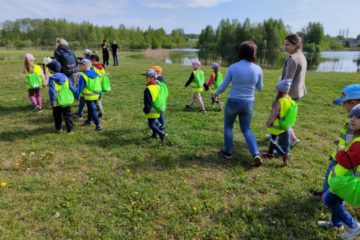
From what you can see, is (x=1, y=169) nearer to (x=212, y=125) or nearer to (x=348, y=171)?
(x=212, y=125)

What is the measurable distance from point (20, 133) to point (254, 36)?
8141cm

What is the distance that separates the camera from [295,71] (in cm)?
523

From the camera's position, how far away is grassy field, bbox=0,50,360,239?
11.6ft

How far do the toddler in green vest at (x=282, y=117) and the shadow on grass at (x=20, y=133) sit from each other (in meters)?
5.54

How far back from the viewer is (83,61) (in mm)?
6859

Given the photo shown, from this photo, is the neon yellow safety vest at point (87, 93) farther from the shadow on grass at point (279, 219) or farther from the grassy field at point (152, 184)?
the shadow on grass at point (279, 219)

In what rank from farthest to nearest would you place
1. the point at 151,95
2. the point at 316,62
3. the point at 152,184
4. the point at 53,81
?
the point at 316,62
the point at 53,81
the point at 151,95
the point at 152,184

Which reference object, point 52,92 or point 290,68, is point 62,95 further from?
point 290,68

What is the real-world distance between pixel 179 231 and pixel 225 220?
68 cm

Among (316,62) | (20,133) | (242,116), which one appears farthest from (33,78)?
(316,62)

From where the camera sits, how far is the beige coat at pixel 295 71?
17.0 feet

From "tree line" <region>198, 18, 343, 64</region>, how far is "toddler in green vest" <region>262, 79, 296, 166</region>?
65.0 metres

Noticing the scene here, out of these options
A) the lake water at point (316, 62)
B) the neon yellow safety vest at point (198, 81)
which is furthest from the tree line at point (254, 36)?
the neon yellow safety vest at point (198, 81)

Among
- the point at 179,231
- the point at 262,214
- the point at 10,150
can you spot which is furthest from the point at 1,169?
the point at 262,214
